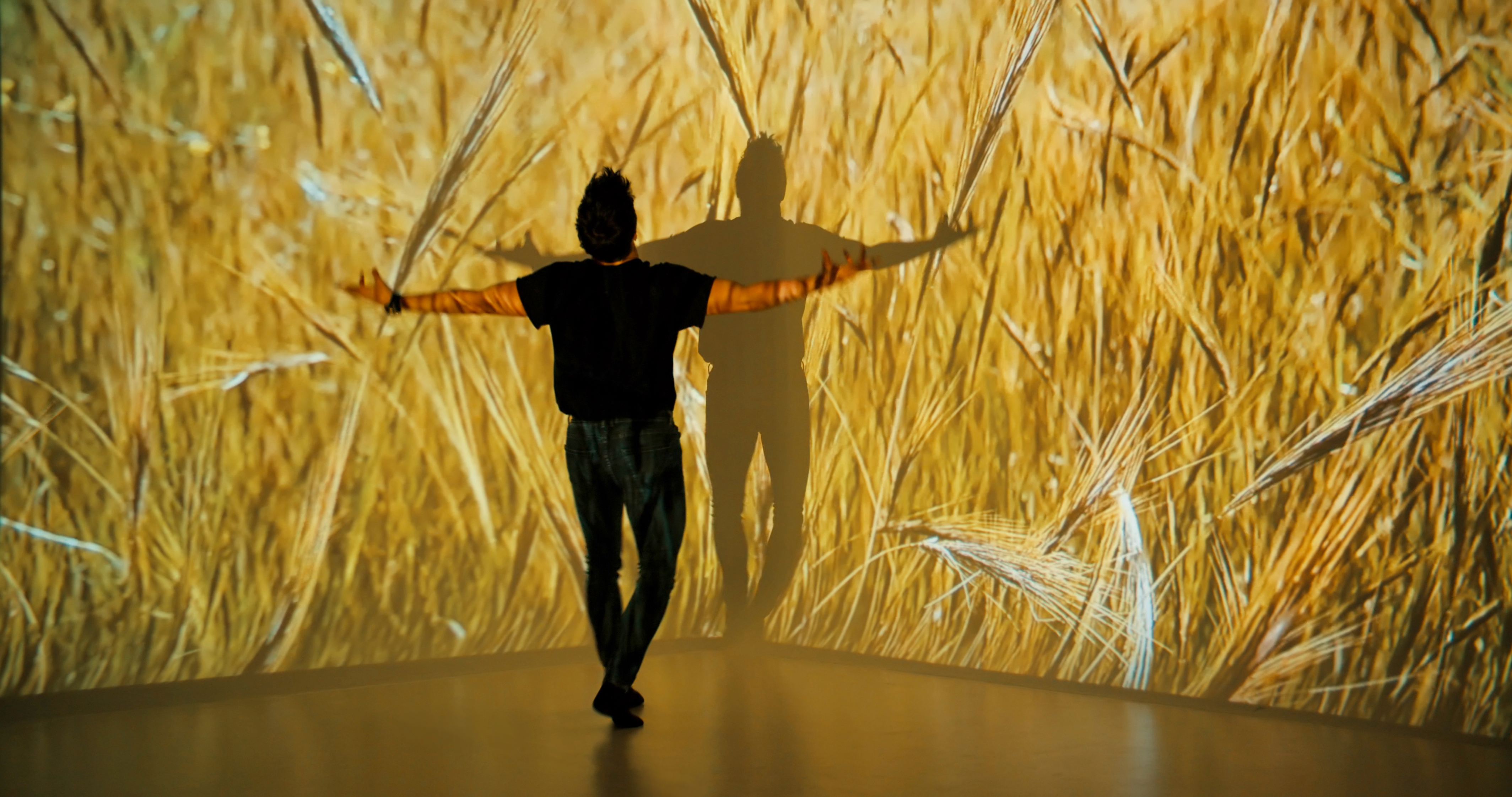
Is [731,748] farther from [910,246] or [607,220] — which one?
[910,246]

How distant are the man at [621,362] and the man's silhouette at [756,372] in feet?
3.91

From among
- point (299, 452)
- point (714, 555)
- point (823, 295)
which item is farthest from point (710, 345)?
point (299, 452)

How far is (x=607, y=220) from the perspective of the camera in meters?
3.27

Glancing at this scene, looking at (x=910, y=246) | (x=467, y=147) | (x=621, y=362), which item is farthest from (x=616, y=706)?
(x=467, y=147)

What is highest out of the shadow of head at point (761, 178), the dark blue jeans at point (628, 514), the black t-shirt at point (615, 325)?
the shadow of head at point (761, 178)

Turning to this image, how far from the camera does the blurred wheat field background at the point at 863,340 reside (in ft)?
10.2

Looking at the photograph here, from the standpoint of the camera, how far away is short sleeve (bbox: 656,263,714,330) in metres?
3.28

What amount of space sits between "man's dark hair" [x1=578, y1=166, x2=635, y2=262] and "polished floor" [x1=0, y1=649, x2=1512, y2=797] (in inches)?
47.1

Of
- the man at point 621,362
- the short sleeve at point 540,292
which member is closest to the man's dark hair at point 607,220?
the man at point 621,362

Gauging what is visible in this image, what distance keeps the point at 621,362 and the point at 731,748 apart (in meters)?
0.95

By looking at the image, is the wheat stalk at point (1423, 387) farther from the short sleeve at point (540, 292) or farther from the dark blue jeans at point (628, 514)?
the short sleeve at point (540, 292)

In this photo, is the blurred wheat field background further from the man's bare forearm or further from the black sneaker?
the black sneaker

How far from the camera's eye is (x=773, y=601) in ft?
15.2

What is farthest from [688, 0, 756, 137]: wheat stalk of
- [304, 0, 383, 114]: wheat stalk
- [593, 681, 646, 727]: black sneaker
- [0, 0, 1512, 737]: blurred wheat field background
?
[593, 681, 646, 727]: black sneaker
